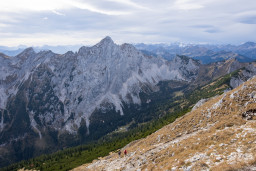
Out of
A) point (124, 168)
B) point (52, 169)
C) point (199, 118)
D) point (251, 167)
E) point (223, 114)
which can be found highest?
point (251, 167)

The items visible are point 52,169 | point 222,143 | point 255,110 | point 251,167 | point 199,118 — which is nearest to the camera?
point 251,167

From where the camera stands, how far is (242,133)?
95.7ft

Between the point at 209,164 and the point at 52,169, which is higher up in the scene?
the point at 209,164

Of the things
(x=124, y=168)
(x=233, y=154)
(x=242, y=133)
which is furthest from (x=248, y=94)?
(x=124, y=168)

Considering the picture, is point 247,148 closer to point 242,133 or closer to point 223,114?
point 242,133

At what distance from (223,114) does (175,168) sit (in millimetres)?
29574

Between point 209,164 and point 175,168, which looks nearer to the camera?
point 209,164

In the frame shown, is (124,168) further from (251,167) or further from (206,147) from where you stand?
(251,167)

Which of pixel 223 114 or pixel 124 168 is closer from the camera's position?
pixel 124 168

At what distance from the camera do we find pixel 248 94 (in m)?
46.4

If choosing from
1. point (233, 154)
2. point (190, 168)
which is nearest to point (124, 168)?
point (190, 168)

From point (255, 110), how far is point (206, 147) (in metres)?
19.1

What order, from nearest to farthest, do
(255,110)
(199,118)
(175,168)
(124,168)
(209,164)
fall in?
(209,164) → (175,168) → (255,110) → (124,168) → (199,118)

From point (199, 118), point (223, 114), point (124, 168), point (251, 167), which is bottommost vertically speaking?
point (124, 168)
